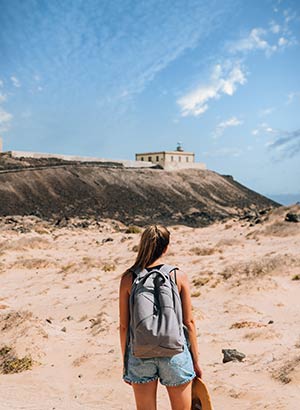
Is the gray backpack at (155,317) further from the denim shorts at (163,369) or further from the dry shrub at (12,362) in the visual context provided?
the dry shrub at (12,362)

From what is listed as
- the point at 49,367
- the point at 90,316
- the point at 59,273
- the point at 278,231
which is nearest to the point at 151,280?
the point at 49,367

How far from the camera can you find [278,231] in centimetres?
2423

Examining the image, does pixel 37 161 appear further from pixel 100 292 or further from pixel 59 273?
pixel 100 292

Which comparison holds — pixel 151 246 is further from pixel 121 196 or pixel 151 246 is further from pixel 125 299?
pixel 121 196

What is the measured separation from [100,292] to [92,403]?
8.75 meters

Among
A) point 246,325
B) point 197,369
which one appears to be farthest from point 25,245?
point 197,369

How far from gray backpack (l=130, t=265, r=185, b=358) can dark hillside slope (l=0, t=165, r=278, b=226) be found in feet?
139

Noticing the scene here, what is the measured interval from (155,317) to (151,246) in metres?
0.58

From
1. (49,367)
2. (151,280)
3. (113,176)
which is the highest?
(113,176)

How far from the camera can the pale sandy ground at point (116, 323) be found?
5824 mm

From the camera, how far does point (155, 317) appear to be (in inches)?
121

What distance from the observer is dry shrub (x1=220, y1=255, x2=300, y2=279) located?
1462 centimetres

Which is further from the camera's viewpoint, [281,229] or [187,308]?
[281,229]

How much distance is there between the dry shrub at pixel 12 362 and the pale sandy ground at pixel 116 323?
164 millimetres
